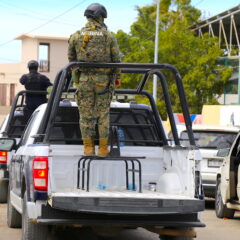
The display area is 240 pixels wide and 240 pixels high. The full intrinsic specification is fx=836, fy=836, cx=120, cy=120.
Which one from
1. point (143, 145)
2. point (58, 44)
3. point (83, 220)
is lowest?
point (83, 220)

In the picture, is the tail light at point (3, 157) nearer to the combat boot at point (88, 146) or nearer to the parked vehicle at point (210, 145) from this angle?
the parked vehicle at point (210, 145)

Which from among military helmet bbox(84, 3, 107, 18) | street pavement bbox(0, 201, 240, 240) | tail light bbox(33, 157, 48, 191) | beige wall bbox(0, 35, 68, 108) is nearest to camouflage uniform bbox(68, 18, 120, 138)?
military helmet bbox(84, 3, 107, 18)

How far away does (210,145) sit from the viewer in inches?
640

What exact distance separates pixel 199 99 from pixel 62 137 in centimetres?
4502

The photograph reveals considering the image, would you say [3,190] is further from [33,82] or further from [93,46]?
[93,46]

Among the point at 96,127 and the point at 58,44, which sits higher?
the point at 58,44

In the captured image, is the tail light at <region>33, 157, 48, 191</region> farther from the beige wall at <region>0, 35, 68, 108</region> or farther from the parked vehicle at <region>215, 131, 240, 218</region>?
the beige wall at <region>0, 35, 68, 108</region>

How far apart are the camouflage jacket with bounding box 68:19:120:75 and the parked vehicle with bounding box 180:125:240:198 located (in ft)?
21.1

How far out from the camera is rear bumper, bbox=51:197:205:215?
26.3 feet

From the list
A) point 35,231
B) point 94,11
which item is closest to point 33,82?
point 94,11

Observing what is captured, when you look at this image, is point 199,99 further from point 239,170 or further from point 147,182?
point 147,182

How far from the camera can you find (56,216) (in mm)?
8281

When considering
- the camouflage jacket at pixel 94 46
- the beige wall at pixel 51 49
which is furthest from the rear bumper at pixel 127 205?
the beige wall at pixel 51 49

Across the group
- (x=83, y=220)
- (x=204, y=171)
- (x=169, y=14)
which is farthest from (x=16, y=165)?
(x=169, y=14)
